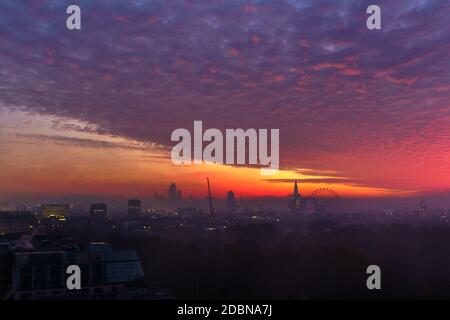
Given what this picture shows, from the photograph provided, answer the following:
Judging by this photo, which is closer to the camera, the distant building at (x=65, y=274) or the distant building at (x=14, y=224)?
the distant building at (x=65, y=274)

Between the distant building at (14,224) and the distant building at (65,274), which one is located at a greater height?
the distant building at (65,274)

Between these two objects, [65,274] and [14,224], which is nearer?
[65,274]

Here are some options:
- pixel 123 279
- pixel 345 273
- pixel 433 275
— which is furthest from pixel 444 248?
pixel 123 279

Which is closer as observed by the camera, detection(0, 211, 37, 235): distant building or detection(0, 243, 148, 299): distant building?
detection(0, 243, 148, 299): distant building

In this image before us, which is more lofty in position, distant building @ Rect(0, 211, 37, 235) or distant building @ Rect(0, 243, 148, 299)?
distant building @ Rect(0, 243, 148, 299)

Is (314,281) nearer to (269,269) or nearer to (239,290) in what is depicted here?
(269,269)

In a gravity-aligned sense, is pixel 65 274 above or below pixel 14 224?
above
